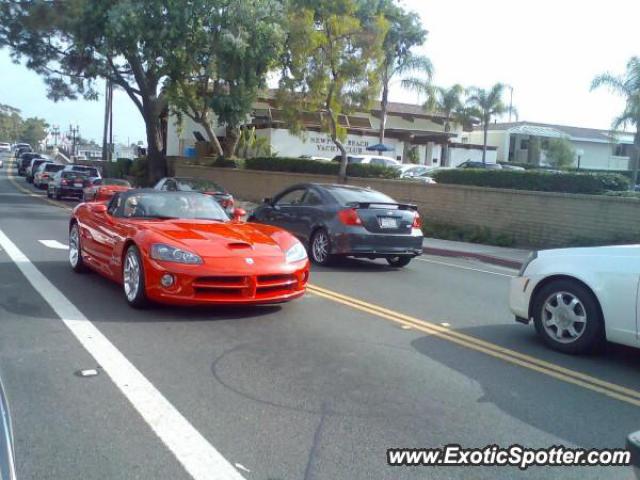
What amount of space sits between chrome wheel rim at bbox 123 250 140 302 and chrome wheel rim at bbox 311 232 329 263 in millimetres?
4599

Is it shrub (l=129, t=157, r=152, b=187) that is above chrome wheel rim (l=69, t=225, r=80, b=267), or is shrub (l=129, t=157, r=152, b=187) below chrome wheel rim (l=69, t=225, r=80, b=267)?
above

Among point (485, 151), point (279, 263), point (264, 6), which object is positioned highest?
point (264, 6)

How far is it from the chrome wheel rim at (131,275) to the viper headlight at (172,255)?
0.33 metres

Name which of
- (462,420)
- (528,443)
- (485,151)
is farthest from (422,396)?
(485,151)

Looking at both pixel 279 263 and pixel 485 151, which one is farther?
pixel 485 151

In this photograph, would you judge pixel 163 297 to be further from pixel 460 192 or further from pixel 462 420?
pixel 460 192

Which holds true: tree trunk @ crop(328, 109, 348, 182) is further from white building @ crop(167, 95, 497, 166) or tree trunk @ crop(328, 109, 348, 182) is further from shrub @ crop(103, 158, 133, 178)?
shrub @ crop(103, 158, 133, 178)

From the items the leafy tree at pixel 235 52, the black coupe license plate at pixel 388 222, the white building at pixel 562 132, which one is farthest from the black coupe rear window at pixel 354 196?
the white building at pixel 562 132

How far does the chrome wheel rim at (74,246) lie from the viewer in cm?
988

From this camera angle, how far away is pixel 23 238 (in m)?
13.9

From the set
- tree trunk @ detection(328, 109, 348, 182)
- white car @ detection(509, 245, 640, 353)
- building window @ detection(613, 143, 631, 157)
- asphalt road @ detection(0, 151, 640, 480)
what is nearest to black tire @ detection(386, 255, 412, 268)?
asphalt road @ detection(0, 151, 640, 480)

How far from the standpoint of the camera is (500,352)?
6395 mm

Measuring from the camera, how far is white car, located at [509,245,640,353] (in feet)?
19.1

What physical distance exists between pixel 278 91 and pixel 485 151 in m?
26.4
